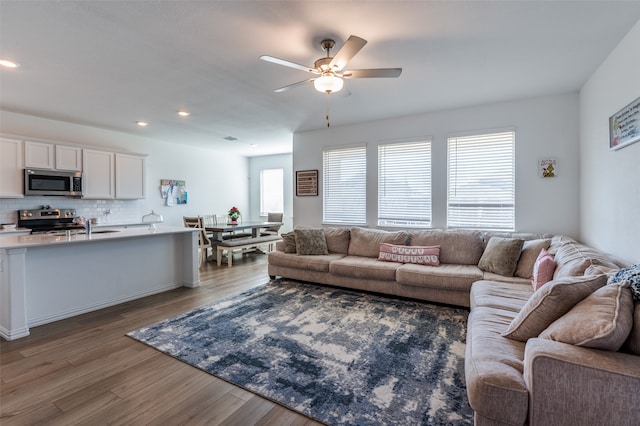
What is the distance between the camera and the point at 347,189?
5.49 metres

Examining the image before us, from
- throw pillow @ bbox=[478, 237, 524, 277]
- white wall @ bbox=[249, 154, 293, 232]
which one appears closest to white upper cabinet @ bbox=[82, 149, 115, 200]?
white wall @ bbox=[249, 154, 293, 232]

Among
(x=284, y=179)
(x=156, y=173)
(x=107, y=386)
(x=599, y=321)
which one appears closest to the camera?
(x=599, y=321)

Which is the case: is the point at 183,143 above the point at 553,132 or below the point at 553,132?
above

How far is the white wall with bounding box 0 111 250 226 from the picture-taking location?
15.8 ft

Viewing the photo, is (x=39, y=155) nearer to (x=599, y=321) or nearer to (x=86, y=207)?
(x=86, y=207)

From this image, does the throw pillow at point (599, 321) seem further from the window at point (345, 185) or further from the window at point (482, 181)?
the window at point (345, 185)

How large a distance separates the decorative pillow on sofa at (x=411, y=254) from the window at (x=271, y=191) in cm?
485

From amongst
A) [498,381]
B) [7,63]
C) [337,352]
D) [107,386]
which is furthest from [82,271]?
[498,381]

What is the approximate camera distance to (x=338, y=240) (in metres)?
4.89

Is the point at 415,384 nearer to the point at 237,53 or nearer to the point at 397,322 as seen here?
the point at 397,322

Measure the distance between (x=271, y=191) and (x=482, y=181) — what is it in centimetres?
594

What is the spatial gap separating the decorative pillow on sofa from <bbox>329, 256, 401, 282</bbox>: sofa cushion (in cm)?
15

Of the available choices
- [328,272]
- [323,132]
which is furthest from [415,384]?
[323,132]

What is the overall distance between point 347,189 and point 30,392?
4603 mm
